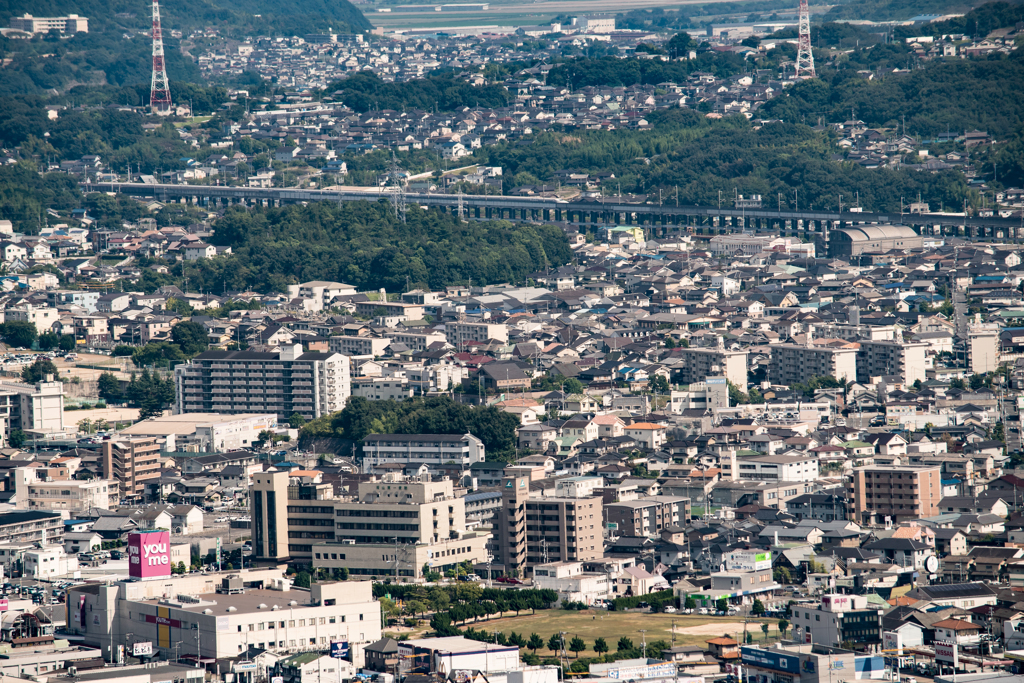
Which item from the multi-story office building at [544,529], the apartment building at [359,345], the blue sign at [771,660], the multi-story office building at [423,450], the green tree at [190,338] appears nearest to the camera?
the blue sign at [771,660]

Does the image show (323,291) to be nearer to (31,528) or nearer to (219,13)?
(31,528)

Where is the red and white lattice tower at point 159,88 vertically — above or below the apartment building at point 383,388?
above

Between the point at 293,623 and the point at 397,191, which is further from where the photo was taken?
the point at 397,191

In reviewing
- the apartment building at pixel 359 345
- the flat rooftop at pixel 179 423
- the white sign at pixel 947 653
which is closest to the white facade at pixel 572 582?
the white sign at pixel 947 653

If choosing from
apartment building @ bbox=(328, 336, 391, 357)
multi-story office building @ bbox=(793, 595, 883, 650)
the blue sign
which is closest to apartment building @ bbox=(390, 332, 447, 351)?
apartment building @ bbox=(328, 336, 391, 357)

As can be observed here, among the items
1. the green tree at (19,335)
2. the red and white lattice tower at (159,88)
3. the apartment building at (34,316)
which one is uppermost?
the red and white lattice tower at (159,88)

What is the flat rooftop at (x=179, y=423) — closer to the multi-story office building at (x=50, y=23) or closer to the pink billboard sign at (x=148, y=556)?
the pink billboard sign at (x=148, y=556)

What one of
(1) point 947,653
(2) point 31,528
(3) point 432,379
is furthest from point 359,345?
(1) point 947,653

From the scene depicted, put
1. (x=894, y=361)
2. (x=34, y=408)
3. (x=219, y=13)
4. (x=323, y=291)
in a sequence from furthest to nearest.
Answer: (x=219, y=13) < (x=323, y=291) < (x=894, y=361) < (x=34, y=408)
